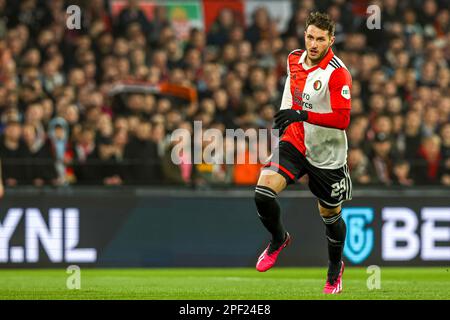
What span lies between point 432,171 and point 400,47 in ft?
13.8

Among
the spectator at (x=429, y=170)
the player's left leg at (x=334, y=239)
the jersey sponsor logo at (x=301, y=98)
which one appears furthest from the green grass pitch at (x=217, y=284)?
the jersey sponsor logo at (x=301, y=98)

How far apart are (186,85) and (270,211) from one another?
25.6 ft

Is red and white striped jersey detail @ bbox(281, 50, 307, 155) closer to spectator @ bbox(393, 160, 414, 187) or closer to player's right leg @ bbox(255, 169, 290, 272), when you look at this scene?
player's right leg @ bbox(255, 169, 290, 272)

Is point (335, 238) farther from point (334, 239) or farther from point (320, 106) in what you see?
point (320, 106)

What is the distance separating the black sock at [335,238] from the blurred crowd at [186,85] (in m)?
4.77

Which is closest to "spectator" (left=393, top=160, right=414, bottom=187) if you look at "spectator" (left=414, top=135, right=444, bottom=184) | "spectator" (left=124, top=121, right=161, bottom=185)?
"spectator" (left=414, top=135, right=444, bottom=184)

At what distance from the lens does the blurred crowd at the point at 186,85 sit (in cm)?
1461

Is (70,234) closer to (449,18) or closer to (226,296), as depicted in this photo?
(226,296)

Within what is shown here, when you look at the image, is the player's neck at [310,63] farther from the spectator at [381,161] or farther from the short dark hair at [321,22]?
the spectator at [381,161]

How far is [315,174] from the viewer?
32.1 feet

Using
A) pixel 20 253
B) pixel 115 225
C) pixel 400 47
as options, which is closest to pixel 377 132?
pixel 400 47

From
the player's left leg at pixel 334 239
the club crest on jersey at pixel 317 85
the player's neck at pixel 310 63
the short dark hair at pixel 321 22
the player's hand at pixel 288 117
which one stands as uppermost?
the short dark hair at pixel 321 22

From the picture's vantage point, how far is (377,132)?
16.1 m

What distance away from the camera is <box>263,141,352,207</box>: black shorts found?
9.69 meters
